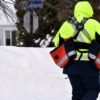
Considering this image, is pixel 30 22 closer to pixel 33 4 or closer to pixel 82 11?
pixel 33 4

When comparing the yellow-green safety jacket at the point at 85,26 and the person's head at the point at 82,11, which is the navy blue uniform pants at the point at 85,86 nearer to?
the yellow-green safety jacket at the point at 85,26

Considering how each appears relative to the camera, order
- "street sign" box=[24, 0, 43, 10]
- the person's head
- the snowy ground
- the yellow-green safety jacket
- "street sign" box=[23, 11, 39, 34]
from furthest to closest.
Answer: "street sign" box=[23, 11, 39, 34], "street sign" box=[24, 0, 43, 10], the snowy ground, the person's head, the yellow-green safety jacket

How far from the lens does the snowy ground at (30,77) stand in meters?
7.72

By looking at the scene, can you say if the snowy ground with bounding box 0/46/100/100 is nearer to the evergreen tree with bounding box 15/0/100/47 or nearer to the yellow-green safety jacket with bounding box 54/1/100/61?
the yellow-green safety jacket with bounding box 54/1/100/61

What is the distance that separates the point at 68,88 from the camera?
26.9ft

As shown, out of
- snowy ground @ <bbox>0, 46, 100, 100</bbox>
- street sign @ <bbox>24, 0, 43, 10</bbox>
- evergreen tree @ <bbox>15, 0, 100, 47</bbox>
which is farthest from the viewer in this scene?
evergreen tree @ <bbox>15, 0, 100, 47</bbox>

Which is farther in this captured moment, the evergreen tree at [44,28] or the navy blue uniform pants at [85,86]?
the evergreen tree at [44,28]

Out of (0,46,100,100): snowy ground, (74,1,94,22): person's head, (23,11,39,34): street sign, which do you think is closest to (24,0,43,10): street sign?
(0,46,100,100): snowy ground

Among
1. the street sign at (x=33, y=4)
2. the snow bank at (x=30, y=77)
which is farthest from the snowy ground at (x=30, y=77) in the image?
the street sign at (x=33, y=4)

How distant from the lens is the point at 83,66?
529cm

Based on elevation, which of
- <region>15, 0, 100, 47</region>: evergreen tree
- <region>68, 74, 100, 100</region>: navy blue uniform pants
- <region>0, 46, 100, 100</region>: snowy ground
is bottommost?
<region>15, 0, 100, 47</region>: evergreen tree

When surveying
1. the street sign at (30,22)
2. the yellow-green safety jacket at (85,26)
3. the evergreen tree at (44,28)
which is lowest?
the evergreen tree at (44,28)

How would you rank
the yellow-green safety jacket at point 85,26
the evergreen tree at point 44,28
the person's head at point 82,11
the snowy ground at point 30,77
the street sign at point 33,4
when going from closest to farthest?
the yellow-green safety jacket at point 85,26 → the person's head at point 82,11 → the snowy ground at point 30,77 → the street sign at point 33,4 → the evergreen tree at point 44,28

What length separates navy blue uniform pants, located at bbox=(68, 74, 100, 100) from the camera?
17.6 ft
